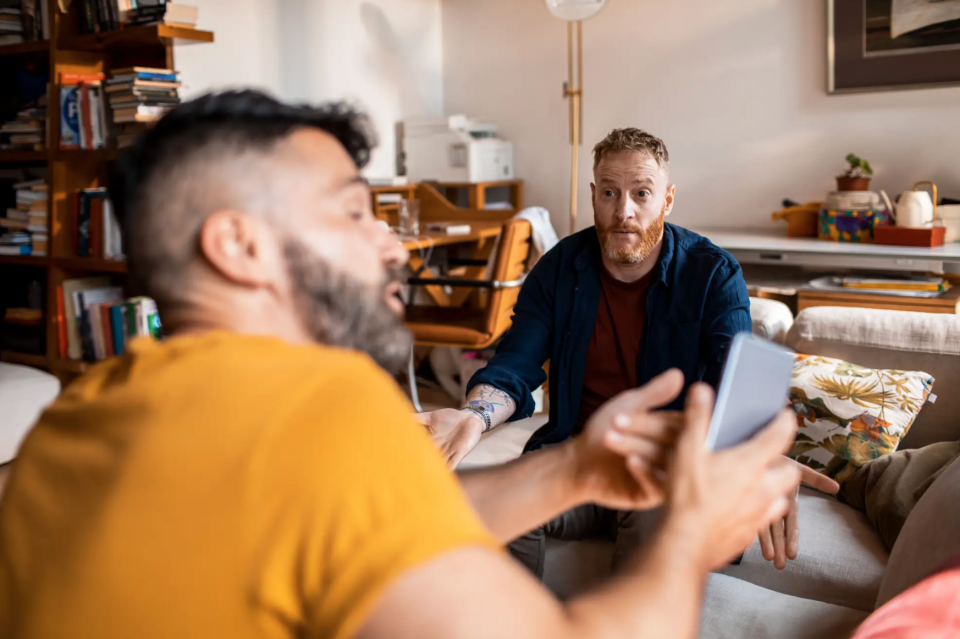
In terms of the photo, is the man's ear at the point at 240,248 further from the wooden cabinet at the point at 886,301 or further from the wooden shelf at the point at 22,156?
the wooden shelf at the point at 22,156

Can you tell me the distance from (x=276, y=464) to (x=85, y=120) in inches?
133

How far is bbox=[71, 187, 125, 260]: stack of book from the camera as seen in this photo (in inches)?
138

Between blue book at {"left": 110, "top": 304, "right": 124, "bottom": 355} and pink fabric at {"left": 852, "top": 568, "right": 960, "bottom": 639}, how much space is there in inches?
125

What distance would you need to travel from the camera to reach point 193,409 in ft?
1.99

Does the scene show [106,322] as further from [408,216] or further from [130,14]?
[408,216]

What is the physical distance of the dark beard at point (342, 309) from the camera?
0.76 metres

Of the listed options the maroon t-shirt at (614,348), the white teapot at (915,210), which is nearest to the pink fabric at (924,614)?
the maroon t-shirt at (614,348)

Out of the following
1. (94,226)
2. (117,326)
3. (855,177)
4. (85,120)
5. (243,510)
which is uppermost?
(85,120)

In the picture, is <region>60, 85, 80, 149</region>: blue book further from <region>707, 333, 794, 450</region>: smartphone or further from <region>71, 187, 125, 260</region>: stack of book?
<region>707, 333, 794, 450</region>: smartphone

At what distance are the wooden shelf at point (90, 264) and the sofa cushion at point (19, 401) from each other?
2.12 feet

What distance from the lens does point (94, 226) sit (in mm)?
3553

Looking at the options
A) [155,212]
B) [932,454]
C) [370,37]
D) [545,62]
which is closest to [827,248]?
[932,454]

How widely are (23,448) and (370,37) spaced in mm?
4507

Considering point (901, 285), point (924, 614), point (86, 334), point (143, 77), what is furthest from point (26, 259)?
point (924, 614)
